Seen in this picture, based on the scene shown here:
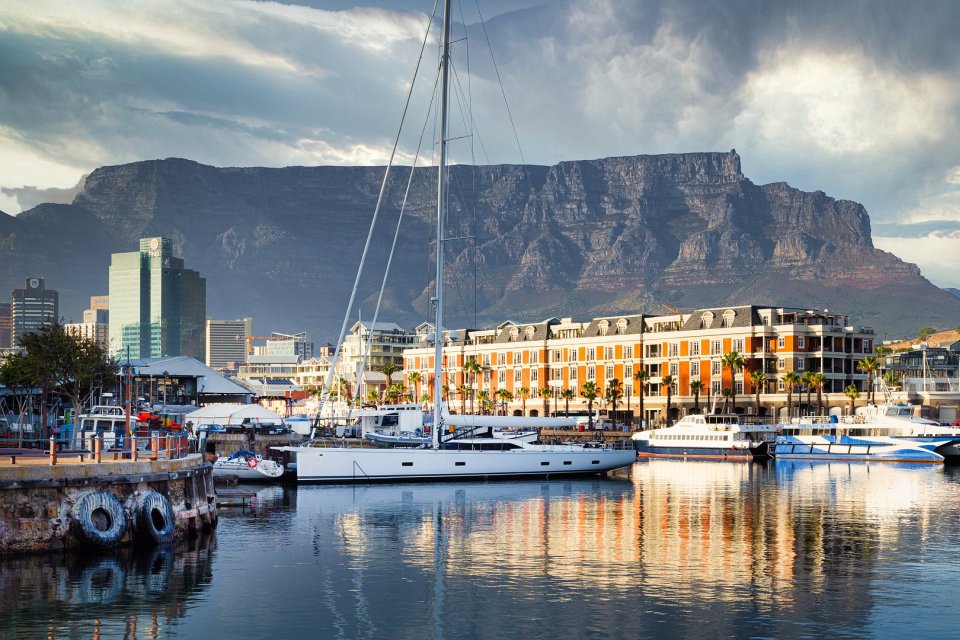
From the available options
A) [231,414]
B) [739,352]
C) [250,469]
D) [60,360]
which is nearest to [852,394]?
[739,352]

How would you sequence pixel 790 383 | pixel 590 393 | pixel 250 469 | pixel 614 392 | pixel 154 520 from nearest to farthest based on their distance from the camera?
pixel 154 520 < pixel 250 469 < pixel 790 383 < pixel 614 392 < pixel 590 393

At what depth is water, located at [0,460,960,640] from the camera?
3747cm

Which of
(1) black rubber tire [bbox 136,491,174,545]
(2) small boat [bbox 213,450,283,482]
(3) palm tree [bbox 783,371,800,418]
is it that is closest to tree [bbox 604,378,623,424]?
(3) palm tree [bbox 783,371,800,418]

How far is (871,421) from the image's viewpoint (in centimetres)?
13812

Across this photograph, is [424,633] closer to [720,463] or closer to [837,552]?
[837,552]

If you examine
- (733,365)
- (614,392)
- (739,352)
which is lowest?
(614,392)

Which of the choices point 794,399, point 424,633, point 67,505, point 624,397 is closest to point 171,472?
point 67,505

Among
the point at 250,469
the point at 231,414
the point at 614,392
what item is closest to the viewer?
the point at 250,469

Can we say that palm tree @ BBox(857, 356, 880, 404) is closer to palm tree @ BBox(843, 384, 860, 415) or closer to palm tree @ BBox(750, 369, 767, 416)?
palm tree @ BBox(843, 384, 860, 415)

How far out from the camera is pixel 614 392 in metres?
183

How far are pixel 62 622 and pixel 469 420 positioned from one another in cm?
7016

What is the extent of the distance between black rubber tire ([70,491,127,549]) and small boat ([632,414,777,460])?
99059mm

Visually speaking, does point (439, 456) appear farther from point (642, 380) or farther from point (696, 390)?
point (642, 380)

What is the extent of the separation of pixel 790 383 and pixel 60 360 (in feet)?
346
